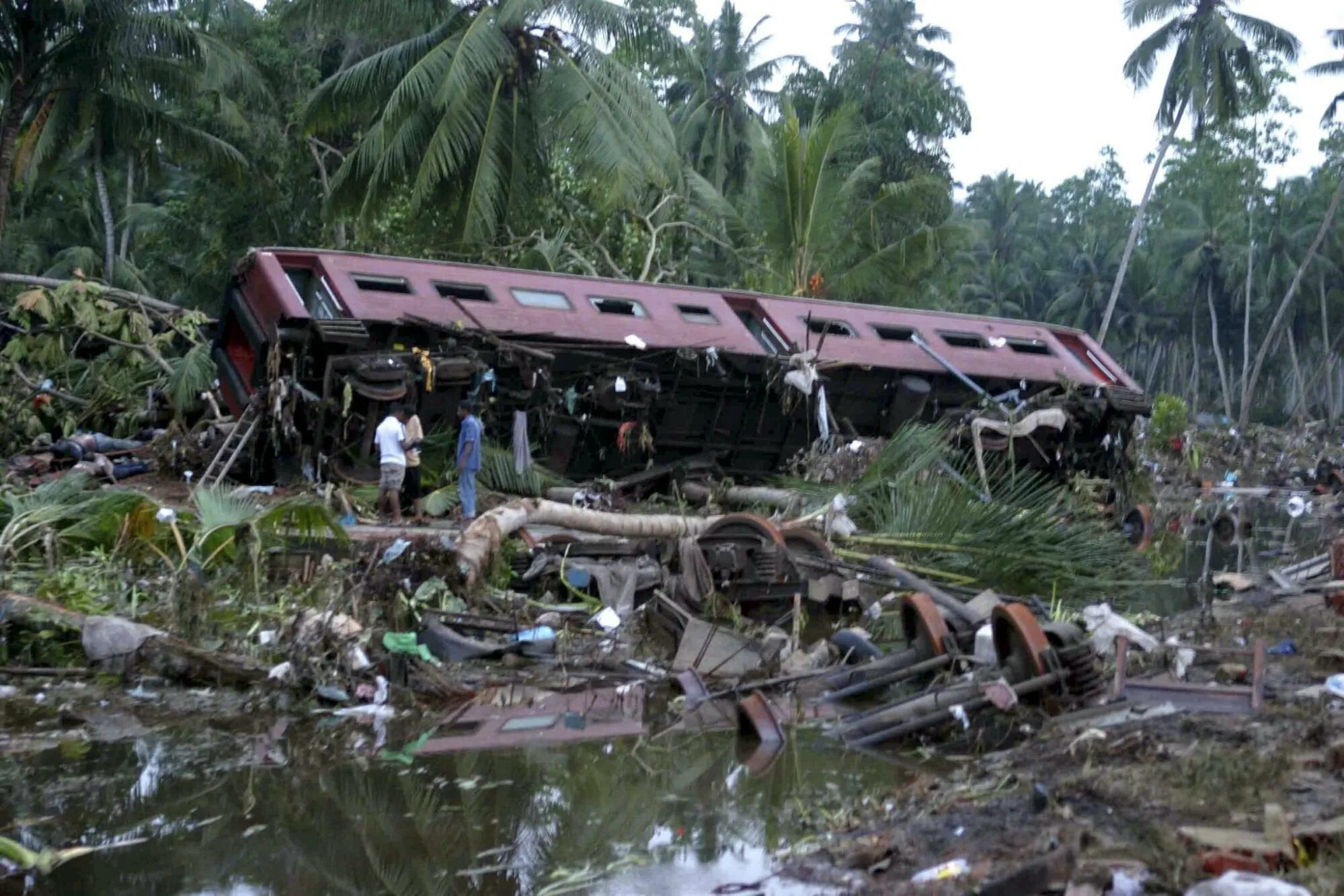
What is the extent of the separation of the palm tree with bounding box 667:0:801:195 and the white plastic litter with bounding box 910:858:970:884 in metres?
30.8

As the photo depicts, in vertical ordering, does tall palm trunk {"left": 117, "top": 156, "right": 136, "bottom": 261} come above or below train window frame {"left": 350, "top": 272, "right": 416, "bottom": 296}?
above

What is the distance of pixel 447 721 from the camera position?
7387 millimetres

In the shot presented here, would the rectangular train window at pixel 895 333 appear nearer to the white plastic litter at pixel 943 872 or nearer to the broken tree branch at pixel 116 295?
the broken tree branch at pixel 116 295

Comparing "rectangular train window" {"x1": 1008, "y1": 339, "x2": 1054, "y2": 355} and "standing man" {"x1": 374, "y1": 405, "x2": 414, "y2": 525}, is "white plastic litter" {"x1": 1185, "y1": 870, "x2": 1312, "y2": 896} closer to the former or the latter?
"standing man" {"x1": 374, "y1": 405, "x2": 414, "y2": 525}

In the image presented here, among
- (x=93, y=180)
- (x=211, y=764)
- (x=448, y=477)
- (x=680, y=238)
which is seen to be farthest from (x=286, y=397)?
(x=93, y=180)

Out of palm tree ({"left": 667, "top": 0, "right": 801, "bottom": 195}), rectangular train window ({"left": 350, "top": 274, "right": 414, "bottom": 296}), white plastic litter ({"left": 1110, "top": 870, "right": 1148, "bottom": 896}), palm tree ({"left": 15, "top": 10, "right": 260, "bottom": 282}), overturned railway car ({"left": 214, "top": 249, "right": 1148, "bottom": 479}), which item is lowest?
white plastic litter ({"left": 1110, "top": 870, "right": 1148, "bottom": 896})

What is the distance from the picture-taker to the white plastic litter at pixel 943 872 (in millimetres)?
4543

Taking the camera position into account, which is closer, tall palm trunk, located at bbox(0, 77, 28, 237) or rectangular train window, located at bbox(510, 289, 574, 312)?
rectangular train window, located at bbox(510, 289, 574, 312)

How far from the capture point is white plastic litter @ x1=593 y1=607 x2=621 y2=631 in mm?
9469

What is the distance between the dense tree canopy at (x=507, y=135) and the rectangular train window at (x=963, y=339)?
14.2ft

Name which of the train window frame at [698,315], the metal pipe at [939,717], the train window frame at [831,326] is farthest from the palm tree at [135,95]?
the metal pipe at [939,717]

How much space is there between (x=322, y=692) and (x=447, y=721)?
694 mm

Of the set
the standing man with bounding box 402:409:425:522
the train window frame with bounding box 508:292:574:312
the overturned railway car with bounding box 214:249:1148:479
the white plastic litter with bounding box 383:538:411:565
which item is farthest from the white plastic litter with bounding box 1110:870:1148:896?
the train window frame with bounding box 508:292:574:312

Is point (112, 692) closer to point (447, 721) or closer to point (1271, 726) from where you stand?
point (447, 721)
